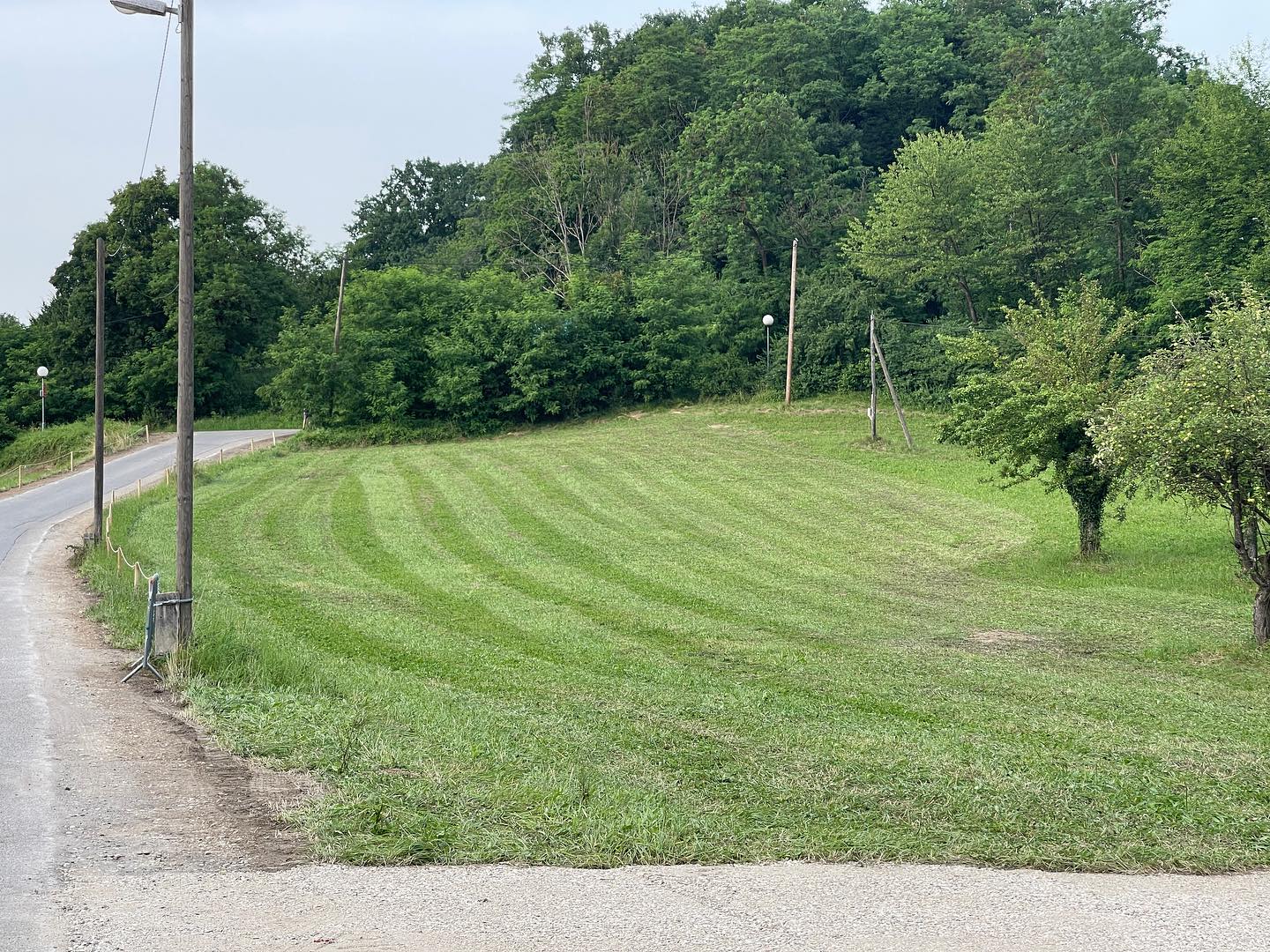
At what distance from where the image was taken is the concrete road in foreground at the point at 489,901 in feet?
19.8

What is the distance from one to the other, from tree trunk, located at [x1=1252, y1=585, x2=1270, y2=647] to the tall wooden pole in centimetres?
1356

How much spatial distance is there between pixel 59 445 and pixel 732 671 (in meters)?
49.3

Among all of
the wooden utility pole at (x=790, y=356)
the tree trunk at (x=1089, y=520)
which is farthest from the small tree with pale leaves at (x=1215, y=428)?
the wooden utility pole at (x=790, y=356)

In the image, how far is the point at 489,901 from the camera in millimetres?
6508

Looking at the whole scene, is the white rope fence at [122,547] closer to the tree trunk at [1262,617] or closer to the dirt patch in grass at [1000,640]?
the dirt patch in grass at [1000,640]

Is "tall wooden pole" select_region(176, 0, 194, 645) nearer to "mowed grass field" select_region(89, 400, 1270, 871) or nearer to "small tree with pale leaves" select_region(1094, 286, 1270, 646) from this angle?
"mowed grass field" select_region(89, 400, 1270, 871)

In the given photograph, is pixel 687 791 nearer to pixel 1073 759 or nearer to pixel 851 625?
pixel 1073 759

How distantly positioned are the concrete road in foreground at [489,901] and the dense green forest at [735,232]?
139 ft

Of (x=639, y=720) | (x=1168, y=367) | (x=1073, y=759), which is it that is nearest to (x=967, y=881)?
(x=1073, y=759)

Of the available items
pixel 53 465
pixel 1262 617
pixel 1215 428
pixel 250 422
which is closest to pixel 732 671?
pixel 1215 428

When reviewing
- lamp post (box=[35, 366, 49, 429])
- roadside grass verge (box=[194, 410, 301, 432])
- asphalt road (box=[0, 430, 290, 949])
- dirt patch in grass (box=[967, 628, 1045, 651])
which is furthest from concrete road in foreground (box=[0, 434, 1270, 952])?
lamp post (box=[35, 366, 49, 429])

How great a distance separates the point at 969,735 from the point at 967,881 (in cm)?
422

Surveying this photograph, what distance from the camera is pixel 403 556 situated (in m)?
27.4

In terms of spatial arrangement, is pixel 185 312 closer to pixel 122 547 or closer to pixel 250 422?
pixel 122 547
